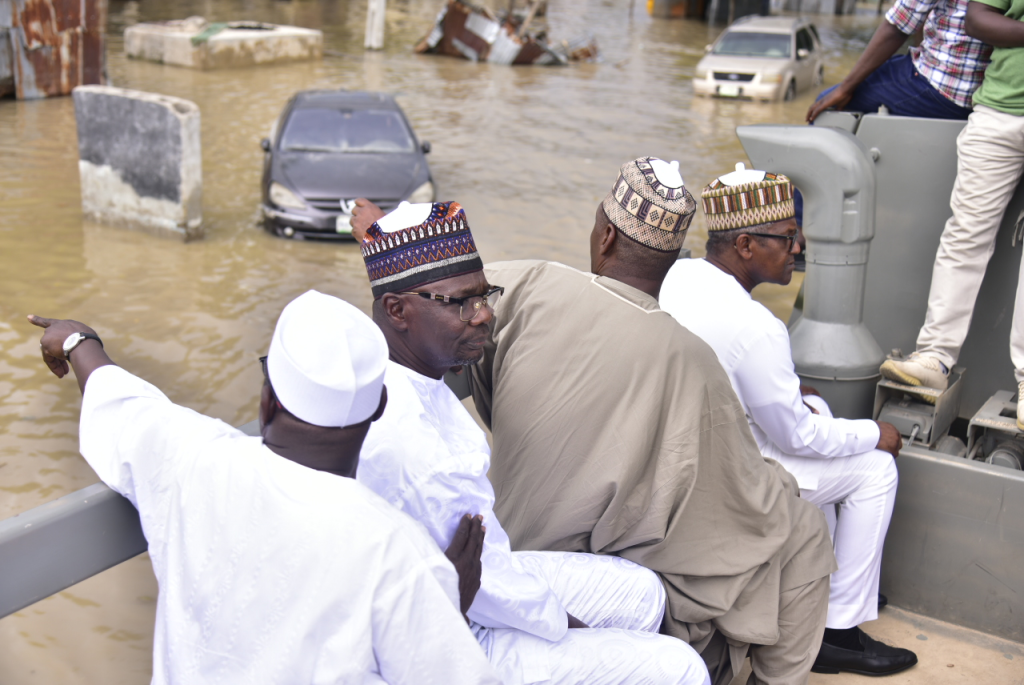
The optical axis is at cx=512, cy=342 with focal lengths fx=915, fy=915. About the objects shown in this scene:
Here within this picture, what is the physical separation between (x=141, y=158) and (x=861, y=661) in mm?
8998

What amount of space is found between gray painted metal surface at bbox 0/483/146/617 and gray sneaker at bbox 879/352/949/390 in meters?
2.80

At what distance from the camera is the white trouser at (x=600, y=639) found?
6.90 feet

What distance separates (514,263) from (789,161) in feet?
4.23

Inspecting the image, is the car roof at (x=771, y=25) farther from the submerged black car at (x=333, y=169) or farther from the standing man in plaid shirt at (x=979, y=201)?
the standing man in plaid shirt at (x=979, y=201)

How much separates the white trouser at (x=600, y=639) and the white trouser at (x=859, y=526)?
98cm

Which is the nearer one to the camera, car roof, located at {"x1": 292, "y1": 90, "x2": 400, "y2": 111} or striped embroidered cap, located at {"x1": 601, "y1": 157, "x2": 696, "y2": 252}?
striped embroidered cap, located at {"x1": 601, "y1": 157, "x2": 696, "y2": 252}

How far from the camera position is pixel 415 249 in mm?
2248

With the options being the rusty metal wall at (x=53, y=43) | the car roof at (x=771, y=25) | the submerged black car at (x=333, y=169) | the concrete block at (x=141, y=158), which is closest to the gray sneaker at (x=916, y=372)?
the submerged black car at (x=333, y=169)

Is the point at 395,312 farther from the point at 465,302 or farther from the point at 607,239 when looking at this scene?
the point at 607,239

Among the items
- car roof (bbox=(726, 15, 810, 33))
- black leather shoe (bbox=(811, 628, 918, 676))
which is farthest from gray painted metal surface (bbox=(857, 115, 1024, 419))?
car roof (bbox=(726, 15, 810, 33))

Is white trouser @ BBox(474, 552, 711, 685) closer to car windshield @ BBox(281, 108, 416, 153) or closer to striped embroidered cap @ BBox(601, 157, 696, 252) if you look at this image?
striped embroidered cap @ BBox(601, 157, 696, 252)

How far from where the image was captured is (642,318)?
2537mm

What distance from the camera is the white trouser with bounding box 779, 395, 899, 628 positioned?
3172 mm

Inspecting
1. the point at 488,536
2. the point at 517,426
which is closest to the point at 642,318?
the point at 517,426
